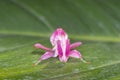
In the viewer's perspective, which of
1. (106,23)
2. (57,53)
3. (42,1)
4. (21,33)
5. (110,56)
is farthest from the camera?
(42,1)

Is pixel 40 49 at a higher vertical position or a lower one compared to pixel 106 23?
lower

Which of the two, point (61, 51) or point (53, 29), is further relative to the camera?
point (53, 29)

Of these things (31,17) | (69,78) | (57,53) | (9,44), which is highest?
(31,17)

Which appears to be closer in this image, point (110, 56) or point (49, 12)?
point (110, 56)

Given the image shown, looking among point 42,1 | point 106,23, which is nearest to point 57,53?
point 106,23

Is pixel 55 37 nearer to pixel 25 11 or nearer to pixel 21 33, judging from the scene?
pixel 21 33

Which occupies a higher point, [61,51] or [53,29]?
[53,29]

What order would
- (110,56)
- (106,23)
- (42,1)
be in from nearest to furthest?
(110,56) < (106,23) < (42,1)
